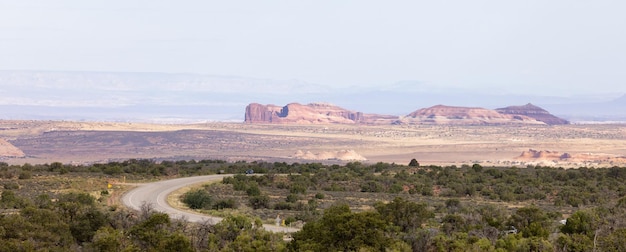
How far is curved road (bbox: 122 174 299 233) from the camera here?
96.9 ft

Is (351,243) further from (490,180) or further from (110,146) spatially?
(110,146)

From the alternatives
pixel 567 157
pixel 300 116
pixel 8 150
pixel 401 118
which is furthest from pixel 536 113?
pixel 8 150

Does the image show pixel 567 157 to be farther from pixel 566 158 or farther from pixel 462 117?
pixel 462 117

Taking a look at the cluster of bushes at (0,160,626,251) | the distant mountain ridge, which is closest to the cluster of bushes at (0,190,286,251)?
the cluster of bushes at (0,160,626,251)

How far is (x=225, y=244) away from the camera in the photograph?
77.4ft

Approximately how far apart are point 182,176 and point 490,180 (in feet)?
65.8

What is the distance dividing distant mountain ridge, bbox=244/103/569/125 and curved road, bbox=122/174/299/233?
108968 mm

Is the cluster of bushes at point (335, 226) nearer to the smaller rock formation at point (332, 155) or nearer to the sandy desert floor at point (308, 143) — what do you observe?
the sandy desert floor at point (308, 143)

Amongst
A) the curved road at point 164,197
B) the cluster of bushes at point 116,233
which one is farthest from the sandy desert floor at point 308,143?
the cluster of bushes at point 116,233

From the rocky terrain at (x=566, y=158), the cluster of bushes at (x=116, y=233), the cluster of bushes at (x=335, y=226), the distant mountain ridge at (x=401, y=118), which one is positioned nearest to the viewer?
→ the cluster of bushes at (x=116, y=233)

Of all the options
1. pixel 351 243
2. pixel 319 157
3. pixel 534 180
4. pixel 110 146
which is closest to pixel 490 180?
pixel 534 180

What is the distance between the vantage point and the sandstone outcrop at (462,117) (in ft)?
511

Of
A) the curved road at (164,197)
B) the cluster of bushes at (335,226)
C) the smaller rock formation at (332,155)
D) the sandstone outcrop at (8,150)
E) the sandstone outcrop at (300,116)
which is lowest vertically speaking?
the smaller rock formation at (332,155)

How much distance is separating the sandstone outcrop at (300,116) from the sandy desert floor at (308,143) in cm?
1901
